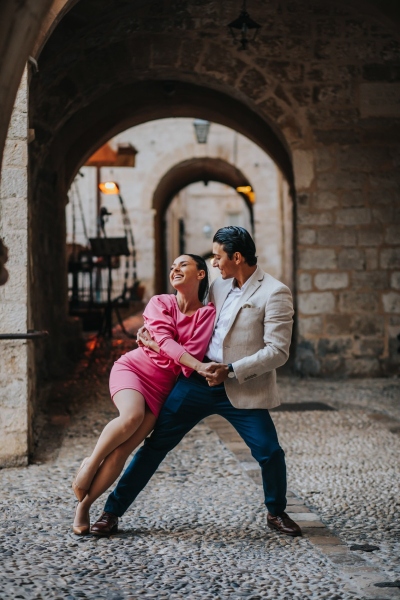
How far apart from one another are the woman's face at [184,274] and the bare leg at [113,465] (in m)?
0.57

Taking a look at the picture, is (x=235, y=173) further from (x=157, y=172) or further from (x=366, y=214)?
(x=366, y=214)

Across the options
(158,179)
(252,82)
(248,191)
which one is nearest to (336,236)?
(252,82)

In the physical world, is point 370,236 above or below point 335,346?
above

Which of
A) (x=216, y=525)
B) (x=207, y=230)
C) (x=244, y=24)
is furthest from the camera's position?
(x=207, y=230)

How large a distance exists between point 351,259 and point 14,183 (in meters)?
4.78

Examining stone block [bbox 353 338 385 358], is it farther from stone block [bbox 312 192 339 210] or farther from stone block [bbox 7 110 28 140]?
stone block [bbox 7 110 28 140]

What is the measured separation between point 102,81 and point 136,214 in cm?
1302

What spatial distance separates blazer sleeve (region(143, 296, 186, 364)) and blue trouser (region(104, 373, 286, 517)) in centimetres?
21

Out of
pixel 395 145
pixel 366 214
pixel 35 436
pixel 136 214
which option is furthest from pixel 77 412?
pixel 136 214

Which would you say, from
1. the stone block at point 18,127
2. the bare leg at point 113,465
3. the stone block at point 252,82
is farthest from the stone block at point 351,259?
the bare leg at point 113,465

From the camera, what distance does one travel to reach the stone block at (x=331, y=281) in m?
8.92

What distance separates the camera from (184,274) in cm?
358

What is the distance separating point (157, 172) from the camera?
70.6 ft

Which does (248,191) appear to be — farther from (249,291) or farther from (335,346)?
(249,291)
